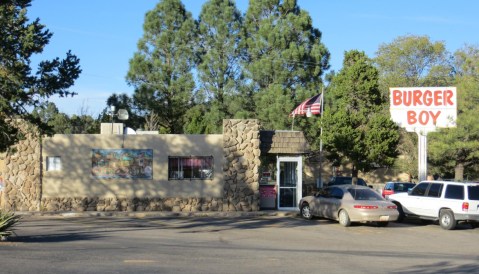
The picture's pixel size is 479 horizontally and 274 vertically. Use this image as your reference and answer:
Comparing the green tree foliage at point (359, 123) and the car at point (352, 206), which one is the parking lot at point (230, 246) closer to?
the car at point (352, 206)

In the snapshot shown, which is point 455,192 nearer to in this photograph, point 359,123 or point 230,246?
point 230,246

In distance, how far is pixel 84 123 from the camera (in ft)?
195

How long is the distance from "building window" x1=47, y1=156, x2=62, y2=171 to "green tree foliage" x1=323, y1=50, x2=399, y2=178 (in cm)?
1632

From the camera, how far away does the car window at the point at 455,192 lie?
1949 centimetres

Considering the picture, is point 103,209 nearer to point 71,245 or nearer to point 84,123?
point 71,245

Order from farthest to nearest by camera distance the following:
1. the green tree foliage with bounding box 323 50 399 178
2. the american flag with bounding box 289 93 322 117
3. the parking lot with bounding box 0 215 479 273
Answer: the green tree foliage with bounding box 323 50 399 178
the american flag with bounding box 289 93 322 117
the parking lot with bounding box 0 215 479 273

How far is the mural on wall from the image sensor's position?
2412 centimetres

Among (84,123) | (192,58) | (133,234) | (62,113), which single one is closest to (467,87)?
(192,58)

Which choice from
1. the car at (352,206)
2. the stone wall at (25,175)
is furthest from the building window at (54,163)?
the car at (352,206)

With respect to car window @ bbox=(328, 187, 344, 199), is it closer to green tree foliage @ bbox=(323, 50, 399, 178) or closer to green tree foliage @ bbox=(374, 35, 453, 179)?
green tree foliage @ bbox=(323, 50, 399, 178)

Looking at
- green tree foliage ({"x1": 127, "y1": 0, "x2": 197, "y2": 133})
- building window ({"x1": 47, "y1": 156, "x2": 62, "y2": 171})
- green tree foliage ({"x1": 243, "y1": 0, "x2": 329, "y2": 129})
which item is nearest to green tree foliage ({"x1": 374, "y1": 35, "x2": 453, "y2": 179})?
green tree foliage ({"x1": 243, "y1": 0, "x2": 329, "y2": 129})

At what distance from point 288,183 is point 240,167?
2.44m

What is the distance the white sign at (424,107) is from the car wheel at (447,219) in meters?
7.27

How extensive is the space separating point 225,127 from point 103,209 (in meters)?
6.50
